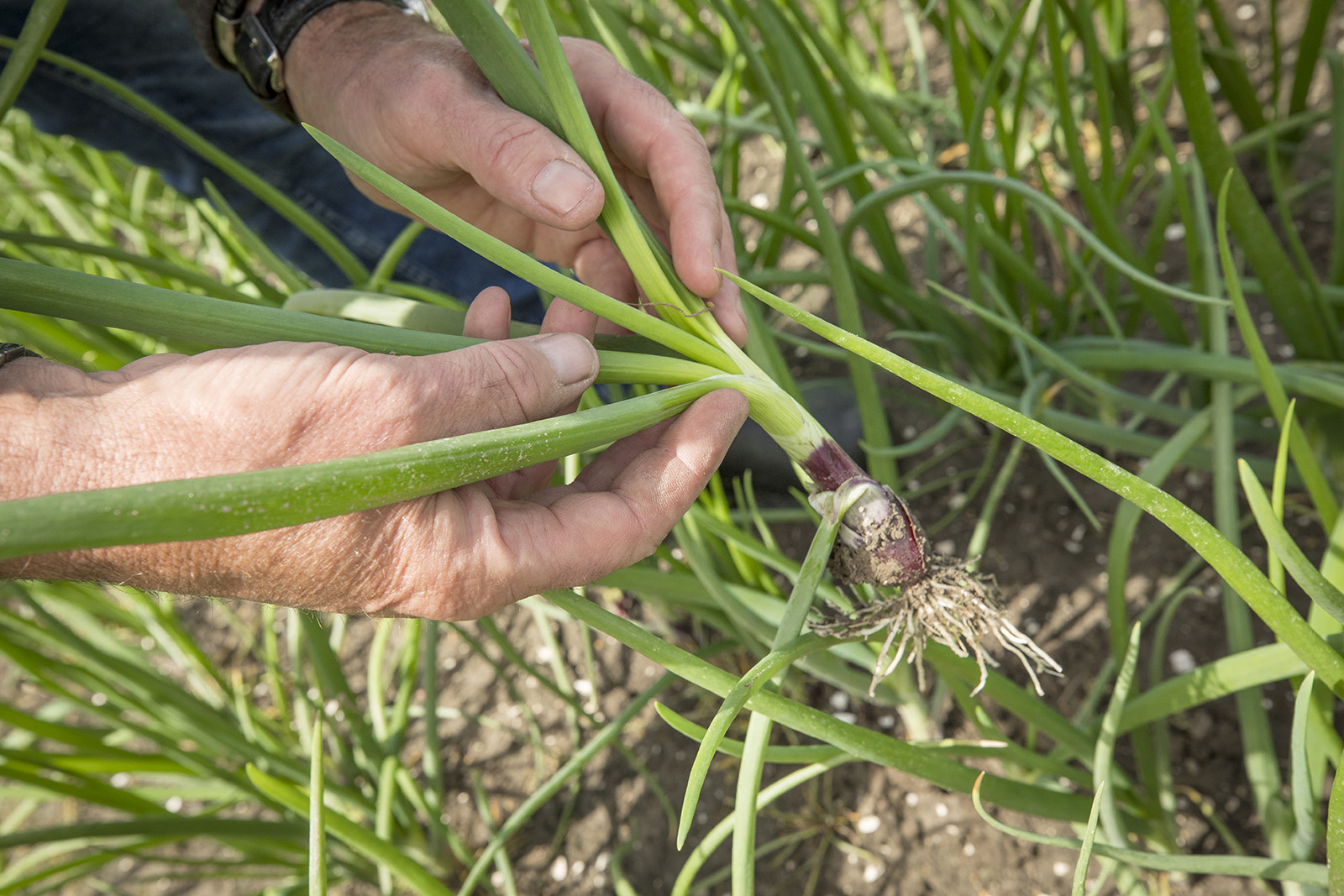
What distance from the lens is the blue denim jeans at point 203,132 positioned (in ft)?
3.97

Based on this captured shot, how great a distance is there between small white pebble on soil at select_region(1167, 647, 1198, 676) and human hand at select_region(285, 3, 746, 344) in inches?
26.9

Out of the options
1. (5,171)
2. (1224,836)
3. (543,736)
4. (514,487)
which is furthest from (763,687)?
(5,171)

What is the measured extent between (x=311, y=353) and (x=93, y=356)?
3.67 feet

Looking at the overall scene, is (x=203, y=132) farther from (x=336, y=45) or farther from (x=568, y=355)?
(x=568, y=355)

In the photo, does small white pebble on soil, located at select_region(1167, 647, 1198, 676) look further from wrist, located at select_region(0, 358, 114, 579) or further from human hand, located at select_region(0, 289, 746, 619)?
wrist, located at select_region(0, 358, 114, 579)

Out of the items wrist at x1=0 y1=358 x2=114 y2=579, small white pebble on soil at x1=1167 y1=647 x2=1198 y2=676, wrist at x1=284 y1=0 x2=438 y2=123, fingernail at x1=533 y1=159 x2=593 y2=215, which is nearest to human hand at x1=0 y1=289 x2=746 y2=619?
wrist at x1=0 y1=358 x2=114 y2=579

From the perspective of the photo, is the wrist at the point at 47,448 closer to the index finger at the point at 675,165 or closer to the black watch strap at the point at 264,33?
the index finger at the point at 675,165

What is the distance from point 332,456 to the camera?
1.66 feet

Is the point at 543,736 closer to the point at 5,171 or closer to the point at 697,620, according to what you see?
the point at 697,620

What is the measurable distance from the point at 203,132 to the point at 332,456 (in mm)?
1121

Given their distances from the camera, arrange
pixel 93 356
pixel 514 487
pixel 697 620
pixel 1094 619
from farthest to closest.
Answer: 1. pixel 93 356
2. pixel 697 620
3. pixel 1094 619
4. pixel 514 487

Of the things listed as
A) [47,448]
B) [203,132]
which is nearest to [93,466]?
[47,448]

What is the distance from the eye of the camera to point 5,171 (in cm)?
158

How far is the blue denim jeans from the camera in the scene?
1.21 meters
